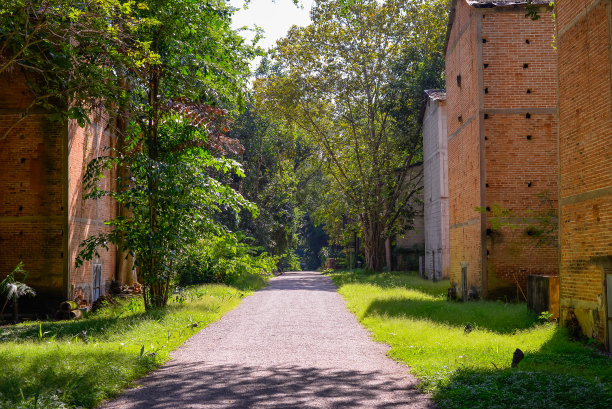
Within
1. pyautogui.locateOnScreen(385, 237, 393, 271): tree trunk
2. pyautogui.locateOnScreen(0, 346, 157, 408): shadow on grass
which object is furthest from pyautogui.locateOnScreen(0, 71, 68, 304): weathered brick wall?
pyautogui.locateOnScreen(385, 237, 393, 271): tree trunk

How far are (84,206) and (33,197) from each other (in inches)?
64.6

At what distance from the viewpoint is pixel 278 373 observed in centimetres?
880

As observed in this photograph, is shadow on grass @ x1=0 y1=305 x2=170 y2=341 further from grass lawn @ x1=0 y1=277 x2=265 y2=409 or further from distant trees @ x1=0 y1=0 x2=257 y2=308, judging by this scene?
distant trees @ x1=0 y1=0 x2=257 y2=308

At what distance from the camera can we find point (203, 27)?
57.1 ft

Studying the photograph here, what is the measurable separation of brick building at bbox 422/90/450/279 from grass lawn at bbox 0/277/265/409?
16.2m

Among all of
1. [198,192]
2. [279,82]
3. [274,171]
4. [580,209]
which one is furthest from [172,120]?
[274,171]

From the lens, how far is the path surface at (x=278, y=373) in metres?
7.16

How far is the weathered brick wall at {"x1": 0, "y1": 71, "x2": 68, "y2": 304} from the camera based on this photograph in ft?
58.1

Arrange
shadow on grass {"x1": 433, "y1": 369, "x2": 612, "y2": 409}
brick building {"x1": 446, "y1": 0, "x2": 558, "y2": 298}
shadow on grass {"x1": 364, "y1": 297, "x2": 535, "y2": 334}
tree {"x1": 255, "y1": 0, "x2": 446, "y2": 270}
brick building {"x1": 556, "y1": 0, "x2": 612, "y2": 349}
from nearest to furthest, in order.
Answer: shadow on grass {"x1": 433, "y1": 369, "x2": 612, "y2": 409}
brick building {"x1": 556, "y1": 0, "x2": 612, "y2": 349}
shadow on grass {"x1": 364, "y1": 297, "x2": 535, "y2": 334}
brick building {"x1": 446, "y1": 0, "x2": 558, "y2": 298}
tree {"x1": 255, "y1": 0, "x2": 446, "y2": 270}

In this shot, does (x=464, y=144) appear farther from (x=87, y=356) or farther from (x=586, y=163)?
(x=87, y=356)

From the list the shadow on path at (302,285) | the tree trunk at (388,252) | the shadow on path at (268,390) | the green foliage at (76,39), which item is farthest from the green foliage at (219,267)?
the shadow on path at (268,390)

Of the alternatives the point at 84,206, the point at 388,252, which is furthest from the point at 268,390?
the point at 388,252

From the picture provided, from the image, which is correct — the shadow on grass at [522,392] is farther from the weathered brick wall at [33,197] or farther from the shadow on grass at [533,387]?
the weathered brick wall at [33,197]

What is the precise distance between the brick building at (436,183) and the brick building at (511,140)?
35.2 feet
